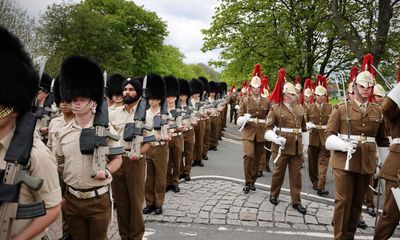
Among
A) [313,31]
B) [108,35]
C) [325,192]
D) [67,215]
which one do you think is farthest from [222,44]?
[108,35]

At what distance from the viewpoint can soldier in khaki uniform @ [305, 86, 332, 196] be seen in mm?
8242

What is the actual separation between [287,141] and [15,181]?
17.1 feet

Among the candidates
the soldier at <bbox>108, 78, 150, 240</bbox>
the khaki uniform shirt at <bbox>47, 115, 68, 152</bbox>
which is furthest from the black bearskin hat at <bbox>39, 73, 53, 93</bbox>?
the soldier at <bbox>108, 78, 150, 240</bbox>

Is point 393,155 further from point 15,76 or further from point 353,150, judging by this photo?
point 15,76

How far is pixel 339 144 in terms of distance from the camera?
194 inches

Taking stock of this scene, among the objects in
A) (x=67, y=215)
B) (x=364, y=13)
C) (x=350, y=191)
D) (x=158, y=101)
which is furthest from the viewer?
(x=364, y=13)

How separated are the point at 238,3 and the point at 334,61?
5.89 meters

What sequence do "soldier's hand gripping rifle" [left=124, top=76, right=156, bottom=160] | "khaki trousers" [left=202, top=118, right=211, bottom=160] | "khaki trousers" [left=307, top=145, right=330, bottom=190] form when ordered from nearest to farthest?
"soldier's hand gripping rifle" [left=124, top=76, right=156, bottom=160], "khaki trousers" [left=307, top=145, right=330, bottom=190], "khaki trousers" [left=202, top=118, right=211, bottom=160]

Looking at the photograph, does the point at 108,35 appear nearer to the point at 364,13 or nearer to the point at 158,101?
the point at 364,13

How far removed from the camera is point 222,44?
21.3 meters

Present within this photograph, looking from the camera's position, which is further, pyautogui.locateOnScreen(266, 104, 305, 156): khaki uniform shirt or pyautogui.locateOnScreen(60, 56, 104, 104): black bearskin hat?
pyautogui.locateOnScreen(266, 104, 305, 156): khaki uniform shirt

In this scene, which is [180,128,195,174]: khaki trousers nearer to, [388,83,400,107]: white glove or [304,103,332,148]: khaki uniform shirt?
[304,103,332,148]: khaki uniform shirt

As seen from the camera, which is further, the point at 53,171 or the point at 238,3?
the point at 238,3

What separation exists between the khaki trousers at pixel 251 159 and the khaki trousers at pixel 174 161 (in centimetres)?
132
